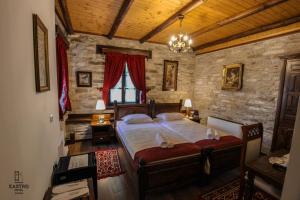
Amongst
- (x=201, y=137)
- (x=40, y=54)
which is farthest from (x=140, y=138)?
(x=40, y=54)

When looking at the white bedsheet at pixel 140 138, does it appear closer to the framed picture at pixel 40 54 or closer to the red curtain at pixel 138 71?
the red curtain at pixel 138 71

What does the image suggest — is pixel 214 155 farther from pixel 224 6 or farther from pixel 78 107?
pixel 78 107

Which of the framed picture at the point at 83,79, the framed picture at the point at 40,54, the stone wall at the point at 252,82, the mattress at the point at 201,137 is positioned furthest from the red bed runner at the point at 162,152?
the framed picture at the point at 83,79

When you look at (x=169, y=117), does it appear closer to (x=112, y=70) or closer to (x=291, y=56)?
(x=112, y=70)

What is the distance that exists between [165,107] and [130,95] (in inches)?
46.2

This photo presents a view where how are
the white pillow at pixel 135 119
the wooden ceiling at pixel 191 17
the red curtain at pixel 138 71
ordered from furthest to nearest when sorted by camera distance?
the red curtain at pixel 138 71 → the white pillow at pixel 135 119 → the wooden ceiling at pixel 191 17

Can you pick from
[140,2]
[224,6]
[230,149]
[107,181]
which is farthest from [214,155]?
[140,2]

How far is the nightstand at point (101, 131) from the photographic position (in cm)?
396

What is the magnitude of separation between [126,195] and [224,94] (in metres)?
3.72

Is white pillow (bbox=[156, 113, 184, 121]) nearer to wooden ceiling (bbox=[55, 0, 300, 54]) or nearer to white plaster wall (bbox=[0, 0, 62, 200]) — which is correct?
wooden ceiling (bbox=[55, 0, 300, 54])

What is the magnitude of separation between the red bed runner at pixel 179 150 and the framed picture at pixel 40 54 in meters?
1.48

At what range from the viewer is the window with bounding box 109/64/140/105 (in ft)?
15.0

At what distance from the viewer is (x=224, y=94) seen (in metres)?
4.46

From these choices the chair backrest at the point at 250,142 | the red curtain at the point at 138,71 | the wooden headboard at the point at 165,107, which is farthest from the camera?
the wooden headboard at the point at 165,107
